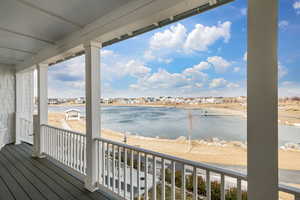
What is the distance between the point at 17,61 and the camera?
4.85m

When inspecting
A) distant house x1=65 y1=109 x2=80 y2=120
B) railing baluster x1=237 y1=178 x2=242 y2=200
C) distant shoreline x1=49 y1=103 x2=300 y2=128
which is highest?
distant shoreline x1=49 y1=103 x2=300 y2=128

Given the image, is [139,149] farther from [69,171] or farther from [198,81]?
[69,171]

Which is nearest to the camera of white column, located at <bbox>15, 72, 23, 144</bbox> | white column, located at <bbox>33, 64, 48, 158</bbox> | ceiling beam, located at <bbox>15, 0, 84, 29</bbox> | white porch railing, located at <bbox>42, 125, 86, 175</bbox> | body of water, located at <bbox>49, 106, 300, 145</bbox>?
body of water, located at <bbox>49, 106, 300, 145</bbox>

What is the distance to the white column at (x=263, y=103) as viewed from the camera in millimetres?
1085

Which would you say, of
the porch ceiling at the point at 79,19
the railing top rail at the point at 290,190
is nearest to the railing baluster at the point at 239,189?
the railing top rail at the point at 290,190

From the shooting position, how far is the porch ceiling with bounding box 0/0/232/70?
5.93 ft

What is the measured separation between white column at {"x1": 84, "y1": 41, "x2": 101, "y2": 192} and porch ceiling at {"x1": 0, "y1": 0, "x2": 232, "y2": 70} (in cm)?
25

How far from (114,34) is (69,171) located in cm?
265

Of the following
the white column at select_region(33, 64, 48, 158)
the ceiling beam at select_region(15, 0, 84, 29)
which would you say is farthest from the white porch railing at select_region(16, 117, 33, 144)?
the ceiling beam at select_region(15, 0, 84, 29)

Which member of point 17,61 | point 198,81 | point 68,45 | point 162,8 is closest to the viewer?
point 162,8

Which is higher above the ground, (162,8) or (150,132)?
(162,8)

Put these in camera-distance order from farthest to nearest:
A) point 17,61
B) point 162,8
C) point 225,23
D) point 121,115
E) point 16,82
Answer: point 16,82 < point 17,61 < point 121,115 < point 225,23 < point 162,8

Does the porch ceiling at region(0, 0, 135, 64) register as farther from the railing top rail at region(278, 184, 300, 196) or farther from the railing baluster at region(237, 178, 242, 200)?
the railing top rail at region(278, 184, 300, 196)

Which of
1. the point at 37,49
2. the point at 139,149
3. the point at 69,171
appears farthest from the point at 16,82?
the point at 139,149
